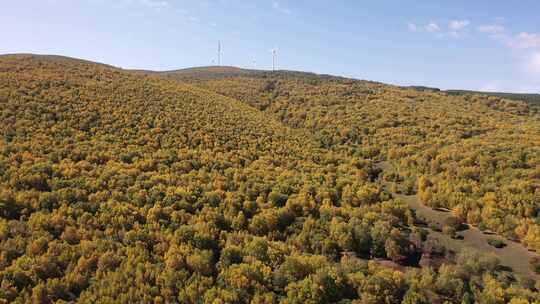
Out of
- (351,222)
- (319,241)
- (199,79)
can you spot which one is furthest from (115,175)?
(199,79)

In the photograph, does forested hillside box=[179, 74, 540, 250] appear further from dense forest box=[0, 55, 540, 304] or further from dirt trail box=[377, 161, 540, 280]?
dirt trail box=[377, 161, 540, 280]

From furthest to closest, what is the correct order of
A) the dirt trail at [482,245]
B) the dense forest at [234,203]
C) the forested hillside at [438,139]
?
the forested hillside at [438,139] → the dirt trail at [482,245] → the dense forest at [234,203]

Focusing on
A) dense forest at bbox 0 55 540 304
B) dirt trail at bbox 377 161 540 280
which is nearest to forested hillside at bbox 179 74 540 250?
dense forest at bbox 0 55 540 304

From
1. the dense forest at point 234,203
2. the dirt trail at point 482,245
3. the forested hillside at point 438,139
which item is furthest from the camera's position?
the forested hillside at point 438,139

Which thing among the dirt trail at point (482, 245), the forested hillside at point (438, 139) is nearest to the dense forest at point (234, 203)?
the forested hillside at point (438, 139)

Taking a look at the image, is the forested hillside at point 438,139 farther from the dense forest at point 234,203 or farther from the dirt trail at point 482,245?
the dirt trail at point 482,245

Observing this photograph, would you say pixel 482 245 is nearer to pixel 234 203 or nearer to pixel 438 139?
pixel 234 203

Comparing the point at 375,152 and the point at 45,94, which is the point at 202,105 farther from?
the point at 375,152

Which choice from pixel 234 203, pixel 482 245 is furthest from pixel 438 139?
pixel 234 203
